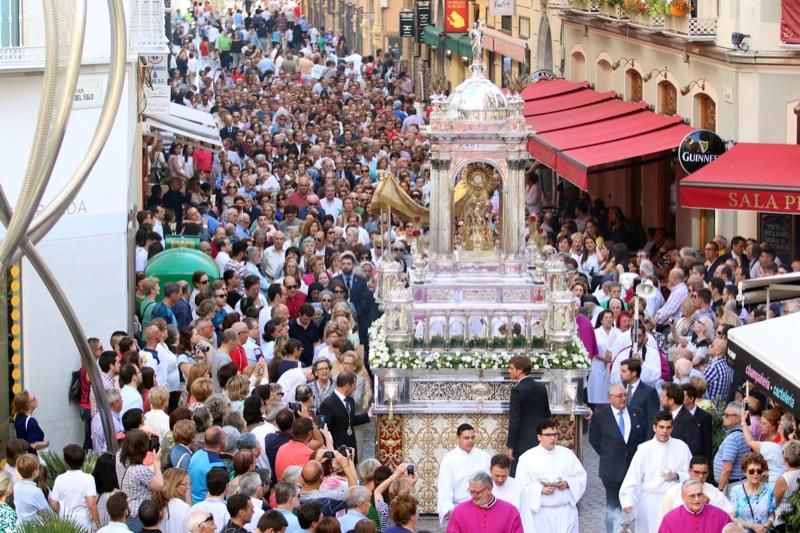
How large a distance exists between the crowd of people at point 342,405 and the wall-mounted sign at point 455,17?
2085cm

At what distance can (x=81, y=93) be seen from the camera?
2147cm

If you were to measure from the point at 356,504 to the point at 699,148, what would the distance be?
15.8 meters

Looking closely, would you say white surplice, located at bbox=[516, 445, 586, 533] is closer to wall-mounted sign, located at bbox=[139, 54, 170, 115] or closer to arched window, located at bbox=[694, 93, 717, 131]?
arched window, located at bbox=[694, 93, 717, 131]

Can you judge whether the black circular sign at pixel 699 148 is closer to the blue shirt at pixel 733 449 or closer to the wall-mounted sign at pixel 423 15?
the blue shirt at pixel 733 449

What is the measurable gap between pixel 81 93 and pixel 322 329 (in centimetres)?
360

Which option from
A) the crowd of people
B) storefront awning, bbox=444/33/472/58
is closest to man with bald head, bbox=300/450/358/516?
the crowd of people

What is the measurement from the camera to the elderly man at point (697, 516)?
46.1 ft

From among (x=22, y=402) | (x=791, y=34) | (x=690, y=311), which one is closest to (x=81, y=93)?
(x=22, y=402)

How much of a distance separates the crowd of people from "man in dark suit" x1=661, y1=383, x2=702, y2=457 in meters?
0.02

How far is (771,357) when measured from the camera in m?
15.5

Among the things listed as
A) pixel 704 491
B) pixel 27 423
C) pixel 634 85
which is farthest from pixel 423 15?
pixel 704 491

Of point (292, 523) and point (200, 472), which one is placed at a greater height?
point (200, 472)

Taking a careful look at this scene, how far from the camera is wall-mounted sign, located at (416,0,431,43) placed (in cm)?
6134

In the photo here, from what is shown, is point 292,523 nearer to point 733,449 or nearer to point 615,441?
point 615,441
